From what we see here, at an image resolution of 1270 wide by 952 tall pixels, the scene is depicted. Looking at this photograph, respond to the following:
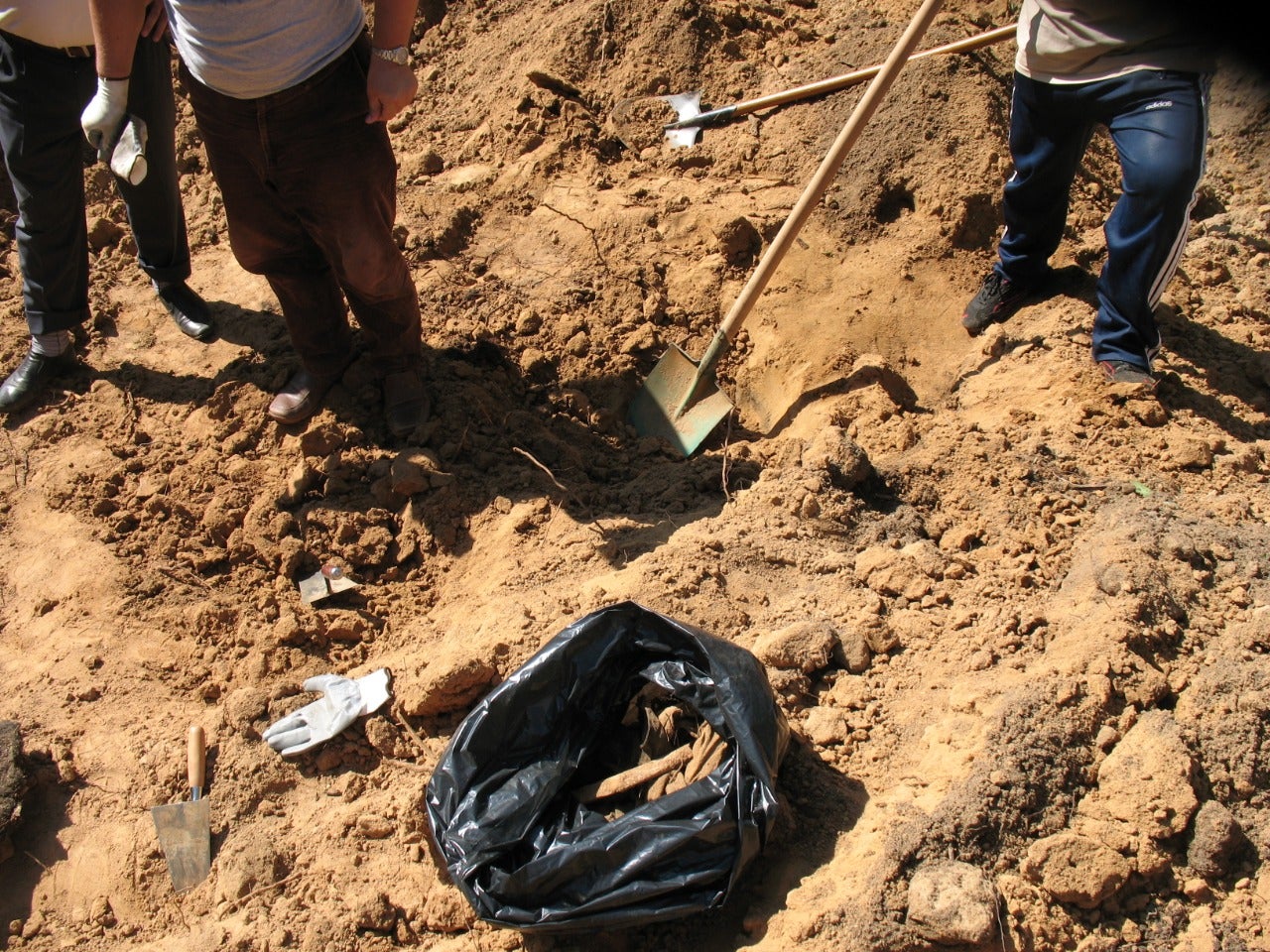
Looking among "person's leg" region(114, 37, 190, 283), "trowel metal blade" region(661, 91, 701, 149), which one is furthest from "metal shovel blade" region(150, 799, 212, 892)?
"trowel metal blade" region(661, 91, 701, 149)

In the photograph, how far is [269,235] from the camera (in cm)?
287

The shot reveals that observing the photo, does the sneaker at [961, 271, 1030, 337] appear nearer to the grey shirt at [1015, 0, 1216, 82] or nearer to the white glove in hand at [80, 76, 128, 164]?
the grey shirt at [1015, 0, 1216, 82]

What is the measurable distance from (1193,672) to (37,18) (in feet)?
12.1

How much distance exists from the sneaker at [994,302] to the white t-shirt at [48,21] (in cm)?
317

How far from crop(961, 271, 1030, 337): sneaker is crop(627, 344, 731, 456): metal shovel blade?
3.43 feet

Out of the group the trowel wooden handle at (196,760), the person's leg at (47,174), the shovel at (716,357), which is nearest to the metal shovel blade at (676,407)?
the shovel at (716,357)

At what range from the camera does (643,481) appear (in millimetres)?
3127

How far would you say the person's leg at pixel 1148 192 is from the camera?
2633 millimetres

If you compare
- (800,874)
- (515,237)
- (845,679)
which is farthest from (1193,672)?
(515,237)

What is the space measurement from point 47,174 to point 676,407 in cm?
229

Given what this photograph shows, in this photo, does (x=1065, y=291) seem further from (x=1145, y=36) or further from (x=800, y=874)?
(x=800, y=874)

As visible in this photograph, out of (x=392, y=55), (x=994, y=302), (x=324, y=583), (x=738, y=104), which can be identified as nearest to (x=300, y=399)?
(x=324, y=583)

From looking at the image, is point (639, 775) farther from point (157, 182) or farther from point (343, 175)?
point (157, 182)

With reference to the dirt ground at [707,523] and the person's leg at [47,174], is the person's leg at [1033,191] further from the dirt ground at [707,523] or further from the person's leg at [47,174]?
the person's leg at [47,174]
